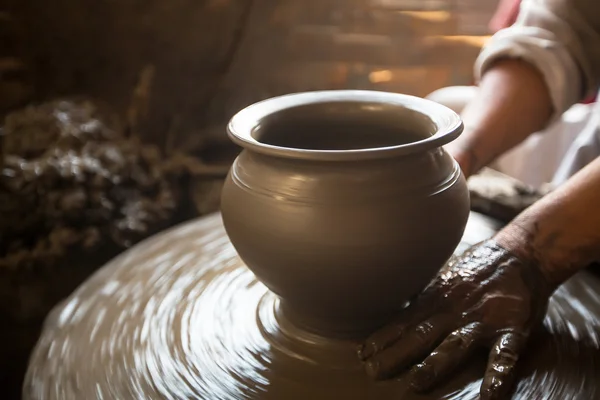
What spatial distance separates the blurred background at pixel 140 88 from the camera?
5.24ft

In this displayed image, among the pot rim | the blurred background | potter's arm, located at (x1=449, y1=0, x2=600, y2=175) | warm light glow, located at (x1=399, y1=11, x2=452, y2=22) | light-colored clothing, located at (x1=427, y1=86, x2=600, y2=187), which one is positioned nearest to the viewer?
the pot rim

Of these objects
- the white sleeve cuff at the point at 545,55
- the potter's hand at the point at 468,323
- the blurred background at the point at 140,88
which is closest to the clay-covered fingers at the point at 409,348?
the potter's hand at the point at 468,323

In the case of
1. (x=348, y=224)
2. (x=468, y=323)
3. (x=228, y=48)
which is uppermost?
(x=348, y=224)

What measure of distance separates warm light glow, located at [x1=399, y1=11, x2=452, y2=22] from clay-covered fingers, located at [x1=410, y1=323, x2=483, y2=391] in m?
1.82

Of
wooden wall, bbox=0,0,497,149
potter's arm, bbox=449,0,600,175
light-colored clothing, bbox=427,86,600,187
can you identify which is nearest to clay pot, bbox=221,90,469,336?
potter's arm, bbox=449,0,600,175

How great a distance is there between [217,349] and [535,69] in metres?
0.91

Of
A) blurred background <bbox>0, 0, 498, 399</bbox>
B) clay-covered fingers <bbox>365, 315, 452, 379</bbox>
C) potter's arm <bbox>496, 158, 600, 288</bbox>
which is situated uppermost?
potter's arm <bbox>496, 158, 600, 288</bbox>

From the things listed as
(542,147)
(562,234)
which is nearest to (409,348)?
(562,234)

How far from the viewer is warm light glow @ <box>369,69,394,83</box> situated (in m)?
2.48

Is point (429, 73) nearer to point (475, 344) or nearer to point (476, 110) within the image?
point (476, 110)

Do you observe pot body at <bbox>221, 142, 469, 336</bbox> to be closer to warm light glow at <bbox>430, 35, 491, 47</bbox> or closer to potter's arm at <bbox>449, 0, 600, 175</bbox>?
potter's arm at <bbox>449, 0, 600, 175</bbox>

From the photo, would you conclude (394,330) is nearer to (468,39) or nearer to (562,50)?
(562,50)

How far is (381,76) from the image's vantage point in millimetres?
2486

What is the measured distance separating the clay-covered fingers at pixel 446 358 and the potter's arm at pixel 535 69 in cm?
54
